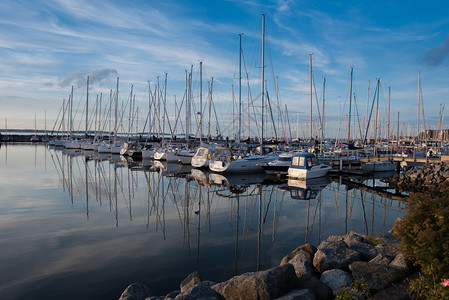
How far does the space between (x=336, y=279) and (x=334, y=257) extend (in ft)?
4.31

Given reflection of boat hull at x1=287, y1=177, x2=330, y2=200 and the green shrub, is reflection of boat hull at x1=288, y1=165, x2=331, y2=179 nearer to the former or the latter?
reflection of boat hull at x1=287, y1=177, x2=330, y2=200

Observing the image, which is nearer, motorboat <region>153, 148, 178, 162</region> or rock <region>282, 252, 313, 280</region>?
rock <region>282, 252, 313, 280</region>

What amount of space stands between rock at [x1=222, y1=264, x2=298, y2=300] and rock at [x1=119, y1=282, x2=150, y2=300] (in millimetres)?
2103

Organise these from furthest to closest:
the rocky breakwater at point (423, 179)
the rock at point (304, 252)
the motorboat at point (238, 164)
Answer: the motorboat at point (238, 164) < the rocky breakwater at point (423, 179) < the rock at point (304, 252)

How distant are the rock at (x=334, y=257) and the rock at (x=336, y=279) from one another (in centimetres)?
82

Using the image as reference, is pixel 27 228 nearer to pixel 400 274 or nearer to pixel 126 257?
pixel 126 257

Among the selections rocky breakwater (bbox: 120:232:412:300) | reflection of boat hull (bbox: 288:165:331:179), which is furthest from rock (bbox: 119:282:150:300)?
reflection of boat hull (bbox: 288:165:331:179)

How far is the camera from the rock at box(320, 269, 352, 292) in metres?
7.62

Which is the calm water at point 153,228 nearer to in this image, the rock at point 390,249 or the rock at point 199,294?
the rock at point 199,294

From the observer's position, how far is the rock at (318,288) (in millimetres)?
7077

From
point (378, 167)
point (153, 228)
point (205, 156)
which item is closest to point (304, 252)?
point (153, 228)

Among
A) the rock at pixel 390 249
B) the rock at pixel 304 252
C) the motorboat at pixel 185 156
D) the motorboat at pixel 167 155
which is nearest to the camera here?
the rock at pixel 390 249

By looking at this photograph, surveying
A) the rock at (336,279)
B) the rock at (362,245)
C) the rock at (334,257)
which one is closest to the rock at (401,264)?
the rock at (336,279)

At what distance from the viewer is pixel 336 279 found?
7828mm
